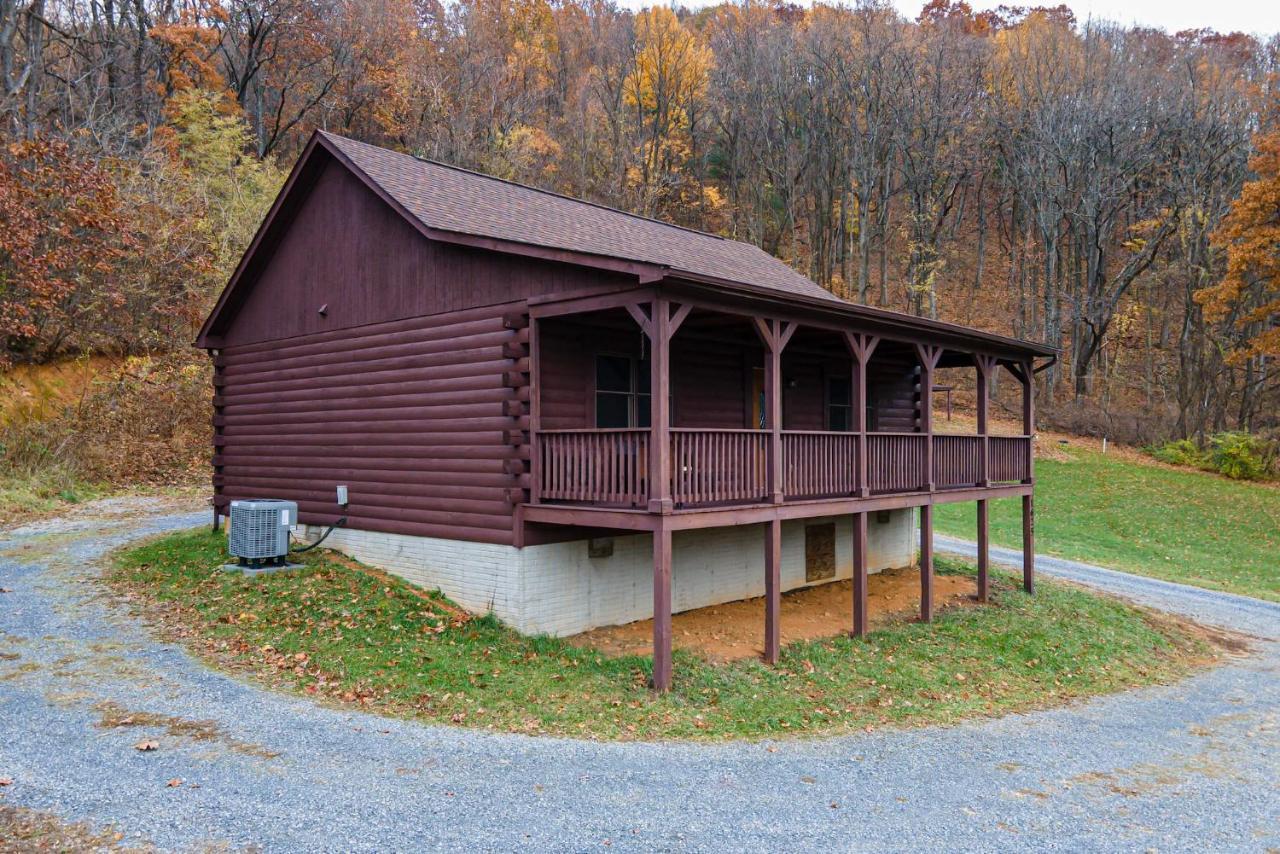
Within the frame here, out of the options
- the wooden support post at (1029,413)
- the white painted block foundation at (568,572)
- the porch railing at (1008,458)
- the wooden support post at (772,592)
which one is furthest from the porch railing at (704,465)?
the wooden support post at (1029,413)

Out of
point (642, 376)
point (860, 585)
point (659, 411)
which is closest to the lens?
point (659, 411)

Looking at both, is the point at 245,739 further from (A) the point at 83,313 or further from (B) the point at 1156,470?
(B) the point at 1156,470

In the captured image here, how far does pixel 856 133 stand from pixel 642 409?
29.6 m

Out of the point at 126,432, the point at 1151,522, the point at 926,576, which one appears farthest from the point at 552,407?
the point at 1151,522

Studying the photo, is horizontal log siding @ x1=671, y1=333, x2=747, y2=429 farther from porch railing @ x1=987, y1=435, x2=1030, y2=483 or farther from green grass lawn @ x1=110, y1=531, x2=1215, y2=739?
porch railing @ x1=987, y1=435, x2=1030, y2=483

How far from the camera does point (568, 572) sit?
36.0 feet

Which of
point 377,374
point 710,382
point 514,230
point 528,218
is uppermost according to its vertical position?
point 528,218

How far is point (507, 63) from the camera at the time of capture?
37438 mm

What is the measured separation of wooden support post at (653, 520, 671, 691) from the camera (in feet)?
29.8

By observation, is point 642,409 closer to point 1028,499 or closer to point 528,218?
point 528,218

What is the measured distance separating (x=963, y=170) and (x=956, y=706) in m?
33.6

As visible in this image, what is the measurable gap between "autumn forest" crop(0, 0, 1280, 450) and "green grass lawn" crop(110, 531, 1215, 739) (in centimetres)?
1886

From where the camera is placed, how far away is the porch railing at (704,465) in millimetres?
9422

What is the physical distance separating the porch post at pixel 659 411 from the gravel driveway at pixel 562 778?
2.61 meters
